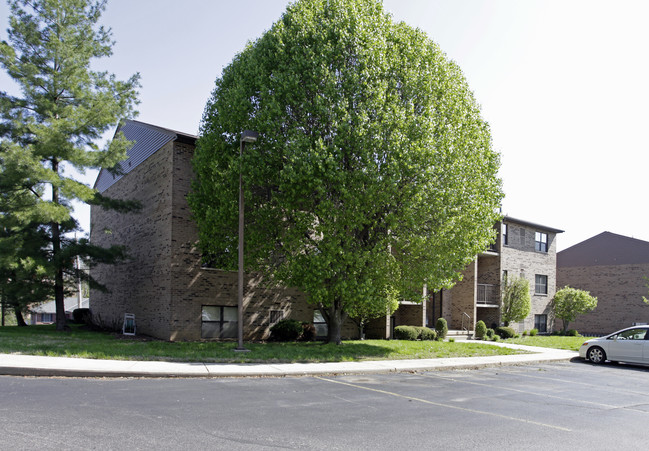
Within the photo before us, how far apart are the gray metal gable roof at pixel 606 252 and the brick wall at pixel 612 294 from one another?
1.58 feet

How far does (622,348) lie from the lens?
17.8 meters

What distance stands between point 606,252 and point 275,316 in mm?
32016

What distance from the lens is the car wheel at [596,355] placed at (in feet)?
60.2

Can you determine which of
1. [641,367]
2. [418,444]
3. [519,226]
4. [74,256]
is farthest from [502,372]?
[519,226]

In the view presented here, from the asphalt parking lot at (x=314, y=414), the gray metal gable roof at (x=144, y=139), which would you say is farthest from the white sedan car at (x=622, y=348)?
the gray metal gable roof at (x=144, y=139)

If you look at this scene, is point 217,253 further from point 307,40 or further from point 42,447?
point 42,447

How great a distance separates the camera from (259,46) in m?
17.9

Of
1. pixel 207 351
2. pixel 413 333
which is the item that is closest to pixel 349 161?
pixel 207 351

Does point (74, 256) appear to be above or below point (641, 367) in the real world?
above

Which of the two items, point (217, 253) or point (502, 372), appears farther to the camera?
point (217, 253)

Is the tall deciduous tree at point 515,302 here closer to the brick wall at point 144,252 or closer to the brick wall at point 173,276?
the brick wall at point 173,276

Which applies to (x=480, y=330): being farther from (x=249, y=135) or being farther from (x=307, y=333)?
(x=249, y=135)

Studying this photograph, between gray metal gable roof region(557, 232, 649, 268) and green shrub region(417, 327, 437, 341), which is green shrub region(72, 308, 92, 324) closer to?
green shrub region(417, 327, 437, 341)

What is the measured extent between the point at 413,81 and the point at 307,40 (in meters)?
3.89
